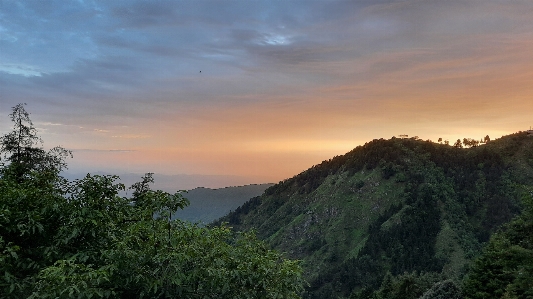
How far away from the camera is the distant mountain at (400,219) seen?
126 metres

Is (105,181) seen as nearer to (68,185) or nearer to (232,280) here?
(68,185)

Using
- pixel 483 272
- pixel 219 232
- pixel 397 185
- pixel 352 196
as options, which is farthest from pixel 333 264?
pixel 219 232

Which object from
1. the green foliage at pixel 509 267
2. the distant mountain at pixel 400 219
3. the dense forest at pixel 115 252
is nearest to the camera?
the dense forest at pixel 115 252

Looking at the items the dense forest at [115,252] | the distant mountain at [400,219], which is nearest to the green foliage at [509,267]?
the dense forest at [115,252]

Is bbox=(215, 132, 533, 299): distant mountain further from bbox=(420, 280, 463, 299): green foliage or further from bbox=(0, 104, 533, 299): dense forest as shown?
bbox=(420, 280, 463, 299): green foliage

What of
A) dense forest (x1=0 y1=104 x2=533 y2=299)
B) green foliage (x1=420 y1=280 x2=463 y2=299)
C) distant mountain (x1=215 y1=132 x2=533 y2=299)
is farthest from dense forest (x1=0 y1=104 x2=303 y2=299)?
distant mountain (x1=215 y1=132 x2=533 y2=299)

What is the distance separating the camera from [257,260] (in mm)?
8016

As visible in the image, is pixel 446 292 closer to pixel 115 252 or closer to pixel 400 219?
pixel 115 252

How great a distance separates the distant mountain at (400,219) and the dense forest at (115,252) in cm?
11418

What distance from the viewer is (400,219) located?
15000 cm

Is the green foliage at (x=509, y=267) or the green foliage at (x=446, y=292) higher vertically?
the green foliage at (x=509, y=267)

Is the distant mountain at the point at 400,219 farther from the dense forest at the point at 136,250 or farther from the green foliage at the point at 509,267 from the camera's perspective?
the green foliage at the point at 509,267

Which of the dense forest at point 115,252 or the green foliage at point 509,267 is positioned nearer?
the dense forest at point 115,252

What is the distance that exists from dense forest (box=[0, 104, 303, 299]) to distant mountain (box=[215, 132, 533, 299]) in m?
114
